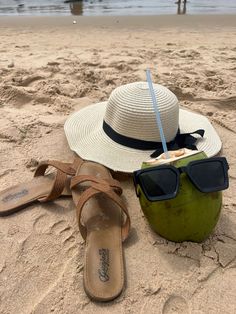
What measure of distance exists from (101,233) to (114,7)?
34.3 feet

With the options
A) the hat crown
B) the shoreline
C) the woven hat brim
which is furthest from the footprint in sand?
the shoreline

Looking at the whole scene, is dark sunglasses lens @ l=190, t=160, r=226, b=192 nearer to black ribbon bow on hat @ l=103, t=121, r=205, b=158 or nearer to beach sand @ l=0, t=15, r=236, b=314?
beach sand @ l=0, t=15, r=236, b=314

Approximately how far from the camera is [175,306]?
1292 mm

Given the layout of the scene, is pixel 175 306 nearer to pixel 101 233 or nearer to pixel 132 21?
pixel 101 233

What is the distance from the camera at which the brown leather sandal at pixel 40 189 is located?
5.72ft

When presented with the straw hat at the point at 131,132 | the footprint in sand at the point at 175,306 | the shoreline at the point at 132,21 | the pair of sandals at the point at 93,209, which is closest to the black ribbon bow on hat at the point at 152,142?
the straw hat at the point at 131,132

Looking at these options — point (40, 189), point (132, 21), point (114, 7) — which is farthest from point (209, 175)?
point (114, 7)

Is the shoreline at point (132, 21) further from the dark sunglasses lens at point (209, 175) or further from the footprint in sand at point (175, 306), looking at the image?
the footprint in sand at point (175, 306)

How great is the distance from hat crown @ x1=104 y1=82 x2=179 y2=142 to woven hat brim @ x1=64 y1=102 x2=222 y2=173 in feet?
0.36

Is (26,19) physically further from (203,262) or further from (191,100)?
(203,262)

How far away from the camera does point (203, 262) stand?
1.45 meters

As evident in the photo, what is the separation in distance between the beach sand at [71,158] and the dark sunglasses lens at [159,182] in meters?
0.30

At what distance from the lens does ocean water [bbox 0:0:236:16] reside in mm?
9539

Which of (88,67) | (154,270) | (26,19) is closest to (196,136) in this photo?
(154,270)
